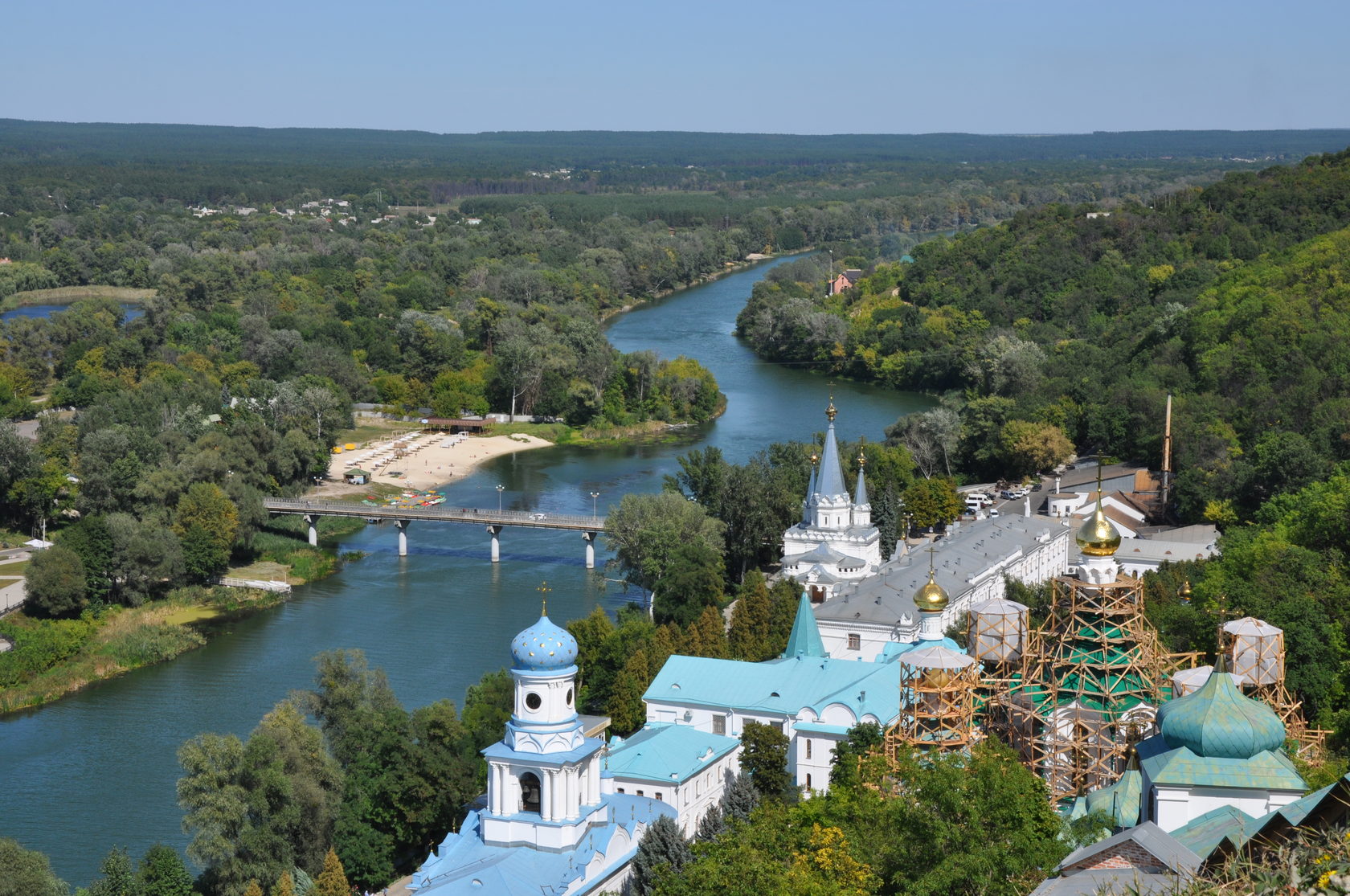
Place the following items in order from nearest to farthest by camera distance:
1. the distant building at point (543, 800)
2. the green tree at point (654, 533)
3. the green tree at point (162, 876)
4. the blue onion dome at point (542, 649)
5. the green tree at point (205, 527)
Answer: the distant building at point (543, 800) → the blue onion dome at point (542, 649) → the green tree at point (162, 876) → the green tree at point (654, 533) → the green tree at point (205, 527)

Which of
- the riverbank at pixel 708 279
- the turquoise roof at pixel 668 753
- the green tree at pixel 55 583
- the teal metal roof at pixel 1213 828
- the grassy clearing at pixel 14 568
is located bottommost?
the riverbank at pixel 708 279

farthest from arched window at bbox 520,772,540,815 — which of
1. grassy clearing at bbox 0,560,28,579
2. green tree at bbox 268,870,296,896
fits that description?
grassy clearing at bbox 0,560,28,579

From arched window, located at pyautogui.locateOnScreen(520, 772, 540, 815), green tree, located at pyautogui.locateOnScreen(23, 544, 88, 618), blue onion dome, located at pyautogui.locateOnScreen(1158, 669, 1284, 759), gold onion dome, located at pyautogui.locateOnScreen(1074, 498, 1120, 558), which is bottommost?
green tree, located at pyautogui.locateOnScreen(23, 544, 88, 618)

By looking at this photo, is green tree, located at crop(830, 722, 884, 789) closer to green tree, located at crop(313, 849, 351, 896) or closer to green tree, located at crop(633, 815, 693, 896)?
green tree, located at crop(633, 815, 693, 896)

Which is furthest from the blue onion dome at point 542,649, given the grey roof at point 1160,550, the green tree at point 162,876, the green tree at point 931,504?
the green tree at point 931,504

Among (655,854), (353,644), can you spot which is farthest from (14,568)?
(655,854)

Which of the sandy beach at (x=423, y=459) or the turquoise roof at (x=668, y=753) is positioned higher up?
the turquoise roof at (x=668, y=753)

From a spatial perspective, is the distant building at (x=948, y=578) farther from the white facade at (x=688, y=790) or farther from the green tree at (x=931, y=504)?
the white facade at (x=688, y=790)
